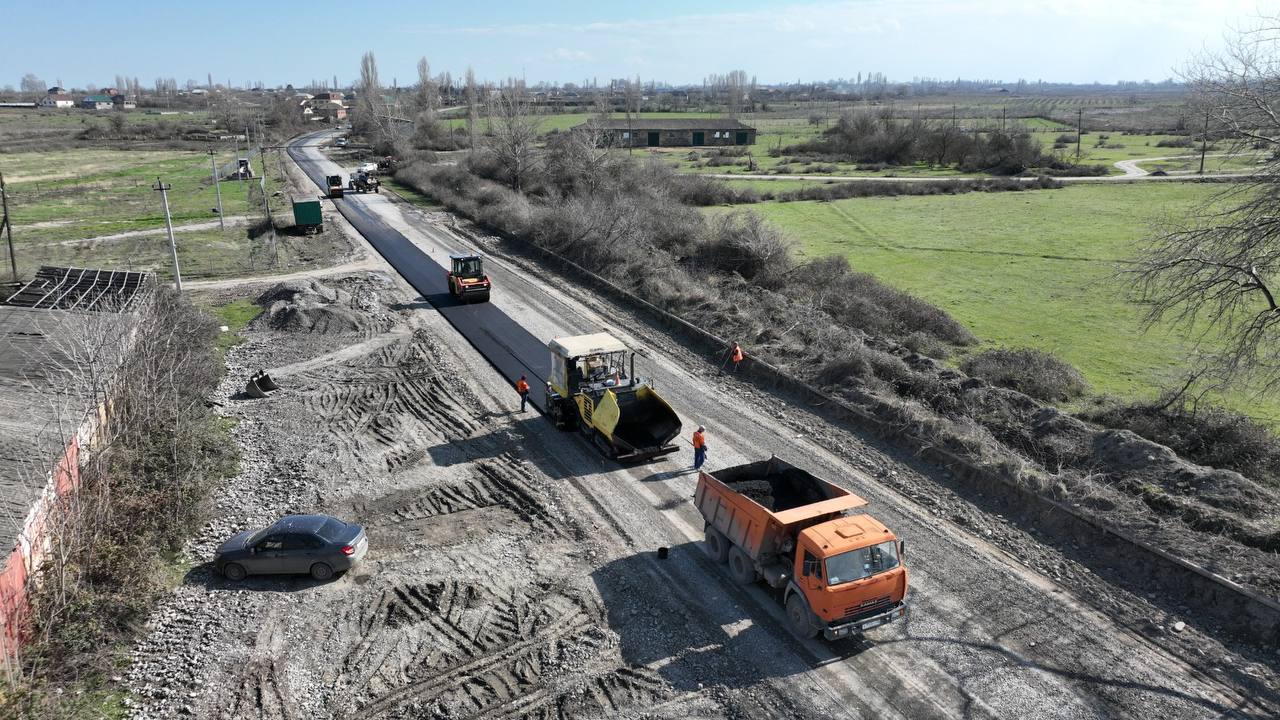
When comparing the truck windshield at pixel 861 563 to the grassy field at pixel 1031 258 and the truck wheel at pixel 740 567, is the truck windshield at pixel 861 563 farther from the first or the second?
the grassy field at pixel 1031 258

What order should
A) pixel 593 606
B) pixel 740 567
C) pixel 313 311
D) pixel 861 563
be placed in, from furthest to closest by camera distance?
pixel 313 311
pixel 740 567
pixel 593 606
pixel 861 563

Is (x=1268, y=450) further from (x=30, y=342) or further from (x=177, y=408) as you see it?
(x=30, y=342)

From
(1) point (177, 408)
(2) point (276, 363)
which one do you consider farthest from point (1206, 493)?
(2) point (276, 363)

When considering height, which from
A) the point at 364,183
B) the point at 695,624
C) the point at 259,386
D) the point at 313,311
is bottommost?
the point at 695,624

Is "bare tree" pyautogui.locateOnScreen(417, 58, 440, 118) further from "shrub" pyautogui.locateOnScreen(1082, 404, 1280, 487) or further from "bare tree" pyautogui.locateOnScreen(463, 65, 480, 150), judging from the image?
"shrub" pyautogui.locateOnScreen(1082, 404, 1280, 487)

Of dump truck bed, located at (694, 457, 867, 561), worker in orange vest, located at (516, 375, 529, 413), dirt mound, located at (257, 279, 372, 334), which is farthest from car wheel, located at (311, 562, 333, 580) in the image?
dirt mound, located at (257, 279, 372, 334)

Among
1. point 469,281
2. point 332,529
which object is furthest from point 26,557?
point 469,281

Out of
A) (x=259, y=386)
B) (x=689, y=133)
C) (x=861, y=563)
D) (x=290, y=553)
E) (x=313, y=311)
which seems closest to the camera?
(x=861, y=563)

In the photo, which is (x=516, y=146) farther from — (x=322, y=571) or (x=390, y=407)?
(x=322, y=571)
